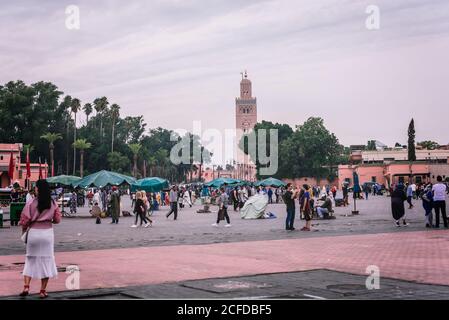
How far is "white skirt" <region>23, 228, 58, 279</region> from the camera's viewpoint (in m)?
8.31

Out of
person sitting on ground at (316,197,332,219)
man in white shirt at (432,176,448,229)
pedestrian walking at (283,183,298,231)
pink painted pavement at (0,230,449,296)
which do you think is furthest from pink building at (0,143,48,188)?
pink painted pavement at (0,230,449,296)

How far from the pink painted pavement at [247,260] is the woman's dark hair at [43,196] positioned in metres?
1.19

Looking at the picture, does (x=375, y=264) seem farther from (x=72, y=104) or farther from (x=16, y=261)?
(x=72, y=104)

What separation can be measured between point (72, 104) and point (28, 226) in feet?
275

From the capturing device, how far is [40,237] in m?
8.47

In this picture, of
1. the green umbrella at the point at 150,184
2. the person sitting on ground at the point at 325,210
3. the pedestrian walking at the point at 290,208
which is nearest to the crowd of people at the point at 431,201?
the pedestrian walking at the point at 290,208

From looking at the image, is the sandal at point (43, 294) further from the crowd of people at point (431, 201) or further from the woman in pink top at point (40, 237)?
the crowd of people at point (431, 201)

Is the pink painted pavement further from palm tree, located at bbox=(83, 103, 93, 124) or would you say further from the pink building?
palm tree, located at bbox=(83, 103, 93, 124)

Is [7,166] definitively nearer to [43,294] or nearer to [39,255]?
[39,255]

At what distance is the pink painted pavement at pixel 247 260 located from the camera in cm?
971

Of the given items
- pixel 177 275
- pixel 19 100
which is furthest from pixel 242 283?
pixel 19 100

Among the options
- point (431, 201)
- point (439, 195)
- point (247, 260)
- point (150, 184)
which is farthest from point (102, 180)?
point (247, 260)

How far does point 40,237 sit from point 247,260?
4785 millimetres

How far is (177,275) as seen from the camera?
10.1 meters
